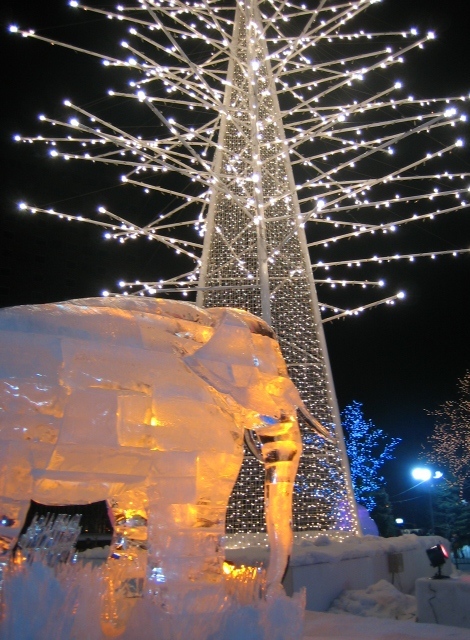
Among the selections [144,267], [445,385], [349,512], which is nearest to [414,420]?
[445,385]

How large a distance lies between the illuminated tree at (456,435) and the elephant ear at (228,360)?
15944 mm

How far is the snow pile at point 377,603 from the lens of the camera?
192 inches

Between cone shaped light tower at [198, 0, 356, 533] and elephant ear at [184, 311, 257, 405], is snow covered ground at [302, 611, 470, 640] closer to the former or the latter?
elephant ear at [184, 311, 257, 405]

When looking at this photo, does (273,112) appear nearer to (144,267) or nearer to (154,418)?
(154,418)

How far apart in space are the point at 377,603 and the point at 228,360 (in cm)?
325

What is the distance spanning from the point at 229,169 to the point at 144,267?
28.2 feet

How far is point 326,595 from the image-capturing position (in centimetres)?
512

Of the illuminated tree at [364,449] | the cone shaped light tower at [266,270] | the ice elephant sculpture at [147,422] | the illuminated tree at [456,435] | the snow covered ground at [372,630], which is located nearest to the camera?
the ice elephant sculpture at [147,422]

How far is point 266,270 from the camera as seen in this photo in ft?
20.3

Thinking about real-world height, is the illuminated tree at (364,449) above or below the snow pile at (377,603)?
above

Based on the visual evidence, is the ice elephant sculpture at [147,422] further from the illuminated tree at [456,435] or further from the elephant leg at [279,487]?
the illuminated tree at [456,435]

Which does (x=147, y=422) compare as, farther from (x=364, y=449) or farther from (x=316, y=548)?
(x=364, y=449)

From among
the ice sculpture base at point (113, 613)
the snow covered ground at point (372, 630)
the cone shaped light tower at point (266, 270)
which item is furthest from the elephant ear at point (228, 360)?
the cone shaped light tower at point (266, 270)

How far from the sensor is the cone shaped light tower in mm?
5793
